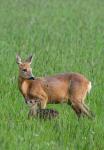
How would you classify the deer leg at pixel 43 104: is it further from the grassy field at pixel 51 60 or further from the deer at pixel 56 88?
the grassy field at pixel 51 60

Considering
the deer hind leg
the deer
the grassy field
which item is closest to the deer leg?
the deer

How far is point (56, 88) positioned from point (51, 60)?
288cm

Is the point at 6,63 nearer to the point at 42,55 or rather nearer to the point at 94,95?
the point at 42,55

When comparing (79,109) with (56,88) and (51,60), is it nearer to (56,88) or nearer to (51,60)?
(56,88)

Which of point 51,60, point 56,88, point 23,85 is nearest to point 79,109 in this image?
point 56,88

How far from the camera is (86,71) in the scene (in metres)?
11.1

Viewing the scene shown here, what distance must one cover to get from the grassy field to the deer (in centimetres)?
13

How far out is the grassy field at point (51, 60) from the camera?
22.3ft

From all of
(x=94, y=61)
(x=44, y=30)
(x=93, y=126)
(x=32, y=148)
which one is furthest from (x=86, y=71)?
(x=44, y=30)

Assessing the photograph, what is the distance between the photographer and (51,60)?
1197 cm

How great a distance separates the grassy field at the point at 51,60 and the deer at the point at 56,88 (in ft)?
0.42

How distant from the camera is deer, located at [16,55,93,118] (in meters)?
8.96

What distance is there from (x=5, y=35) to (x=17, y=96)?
24.2 feet

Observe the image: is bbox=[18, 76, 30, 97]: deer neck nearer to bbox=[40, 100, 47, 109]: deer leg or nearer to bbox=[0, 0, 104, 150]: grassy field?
bbox=[0, 0, 104, 150]: grassy field
